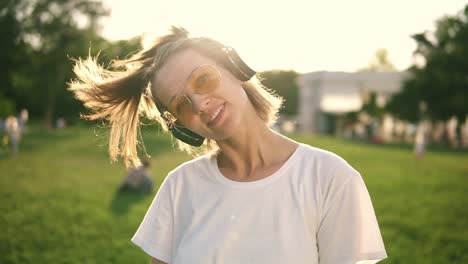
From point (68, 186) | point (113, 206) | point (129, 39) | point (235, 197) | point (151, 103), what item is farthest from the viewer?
point (68, 186)

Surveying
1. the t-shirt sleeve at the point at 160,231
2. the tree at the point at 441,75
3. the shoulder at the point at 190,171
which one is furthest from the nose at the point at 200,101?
the tree at the point at 441,75

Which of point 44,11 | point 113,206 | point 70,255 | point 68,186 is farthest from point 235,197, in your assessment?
point 44,11

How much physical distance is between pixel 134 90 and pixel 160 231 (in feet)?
2.25

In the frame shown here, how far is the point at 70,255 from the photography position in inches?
304

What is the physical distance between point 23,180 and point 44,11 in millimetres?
39558

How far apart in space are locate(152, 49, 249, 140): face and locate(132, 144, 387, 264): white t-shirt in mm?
238

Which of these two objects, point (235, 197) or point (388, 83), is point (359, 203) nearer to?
point (235, 197)

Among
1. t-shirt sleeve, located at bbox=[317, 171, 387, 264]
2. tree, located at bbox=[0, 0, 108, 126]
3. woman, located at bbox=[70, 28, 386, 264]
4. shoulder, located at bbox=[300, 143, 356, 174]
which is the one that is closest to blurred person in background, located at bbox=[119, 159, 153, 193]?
woman, located at bbox=[70, 28, 386, 264]

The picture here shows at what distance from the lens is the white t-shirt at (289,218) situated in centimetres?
207

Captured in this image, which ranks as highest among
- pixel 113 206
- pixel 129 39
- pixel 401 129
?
pixel 129 39

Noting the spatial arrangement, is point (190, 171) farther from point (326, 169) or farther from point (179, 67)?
point (326, 169)

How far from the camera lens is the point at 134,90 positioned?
102 inches

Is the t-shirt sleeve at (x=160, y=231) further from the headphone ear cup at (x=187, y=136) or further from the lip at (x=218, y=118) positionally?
the lip at (x=218, y=118)

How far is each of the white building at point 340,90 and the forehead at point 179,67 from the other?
65.5 m
